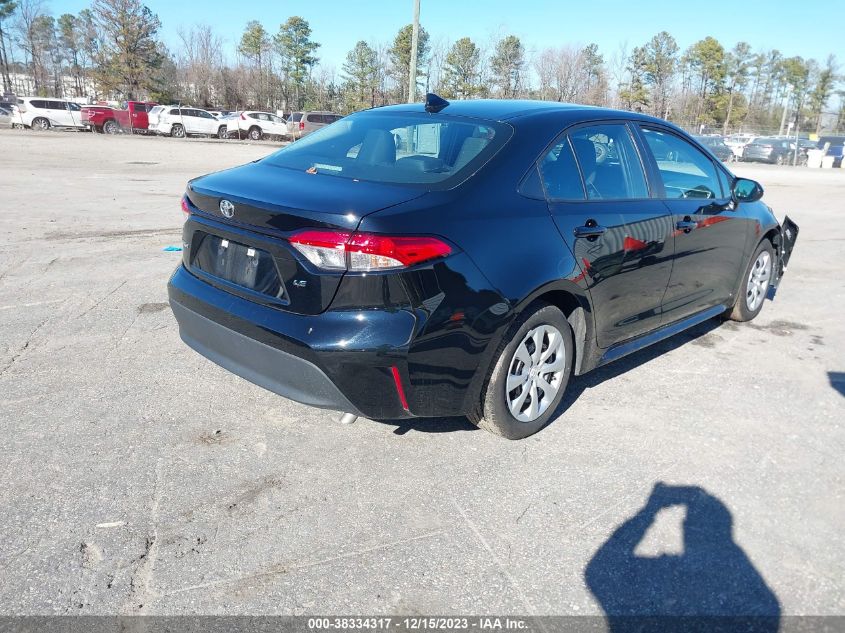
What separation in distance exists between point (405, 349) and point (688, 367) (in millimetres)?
2725

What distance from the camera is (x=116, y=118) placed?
36.0 metres

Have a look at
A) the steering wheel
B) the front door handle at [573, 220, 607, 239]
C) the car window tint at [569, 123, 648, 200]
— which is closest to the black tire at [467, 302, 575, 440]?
the front door handle at [573, 220, 607, 239]

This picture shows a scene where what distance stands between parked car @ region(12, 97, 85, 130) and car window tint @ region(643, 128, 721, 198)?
3800 cm

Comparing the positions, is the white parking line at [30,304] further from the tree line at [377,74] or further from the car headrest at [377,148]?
the tree line at [377,74]

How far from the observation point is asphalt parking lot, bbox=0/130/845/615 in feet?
7.80

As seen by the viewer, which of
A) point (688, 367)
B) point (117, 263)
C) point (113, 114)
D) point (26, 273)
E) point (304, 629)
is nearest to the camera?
point (304, 629)

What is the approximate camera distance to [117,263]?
6680 mm

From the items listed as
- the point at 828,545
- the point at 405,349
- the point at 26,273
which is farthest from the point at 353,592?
the point at 26,273

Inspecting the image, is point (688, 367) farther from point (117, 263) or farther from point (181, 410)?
point (117, 263)

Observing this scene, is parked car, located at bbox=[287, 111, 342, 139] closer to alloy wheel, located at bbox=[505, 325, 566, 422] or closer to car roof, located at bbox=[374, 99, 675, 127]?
car roof, located at bbox=[374, 99, 675, 127]

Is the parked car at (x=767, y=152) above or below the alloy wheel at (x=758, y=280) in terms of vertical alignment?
above

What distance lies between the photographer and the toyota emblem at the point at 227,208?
3072 mm

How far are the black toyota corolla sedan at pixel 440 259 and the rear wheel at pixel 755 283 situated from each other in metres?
1.54

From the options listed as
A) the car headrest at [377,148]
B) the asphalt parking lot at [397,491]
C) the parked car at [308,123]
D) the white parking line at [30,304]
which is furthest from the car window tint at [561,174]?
the parked car at [308,123]
